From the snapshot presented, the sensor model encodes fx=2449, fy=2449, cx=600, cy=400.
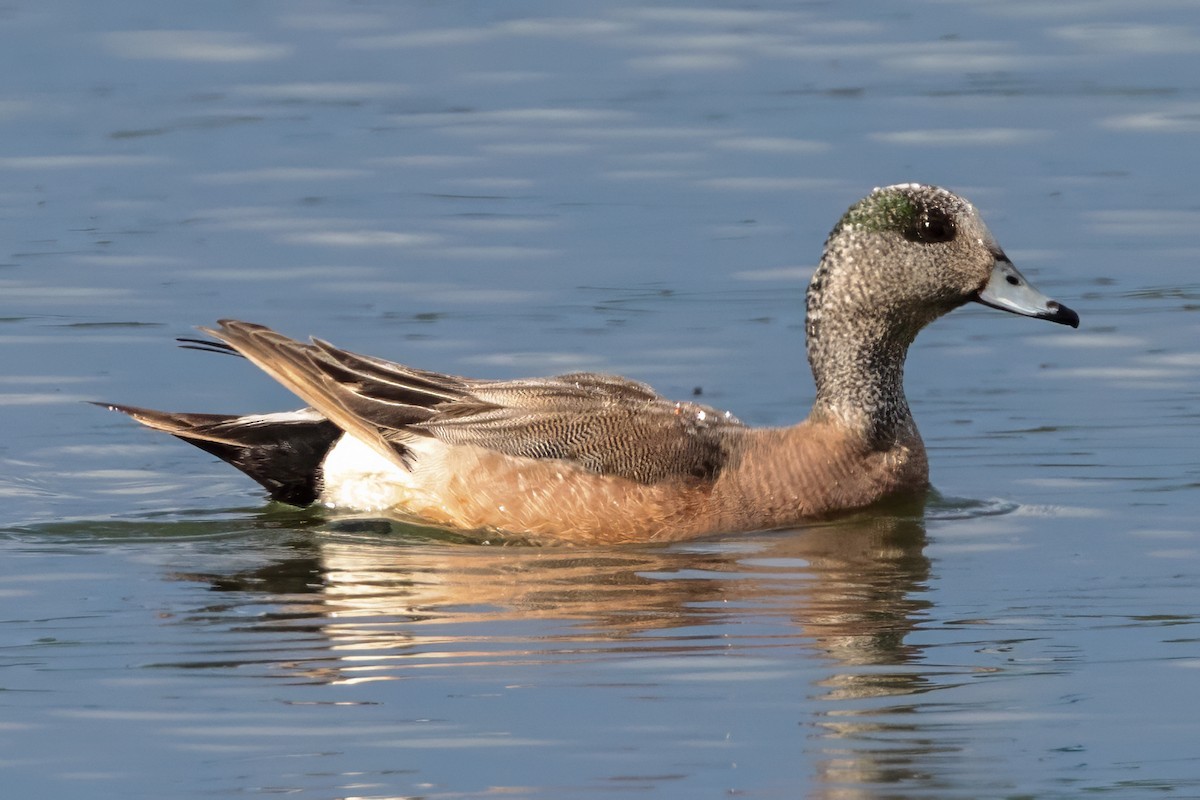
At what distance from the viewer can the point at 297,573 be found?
8148 mm

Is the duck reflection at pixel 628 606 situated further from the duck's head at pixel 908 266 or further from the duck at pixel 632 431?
the duck's head at pixel 908 266

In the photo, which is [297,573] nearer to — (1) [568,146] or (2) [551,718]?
(2) [551,718]

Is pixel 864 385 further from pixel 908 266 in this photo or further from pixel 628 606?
pixel 628 606

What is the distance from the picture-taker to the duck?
28.3 feet

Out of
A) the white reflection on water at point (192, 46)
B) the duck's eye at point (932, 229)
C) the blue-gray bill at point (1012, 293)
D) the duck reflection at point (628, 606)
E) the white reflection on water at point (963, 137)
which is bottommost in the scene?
the duck reflection at point (628, 606)

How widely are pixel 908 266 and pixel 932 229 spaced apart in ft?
0.54

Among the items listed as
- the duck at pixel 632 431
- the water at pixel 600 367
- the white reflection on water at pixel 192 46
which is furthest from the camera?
the white reflection on water at pixel 192 46

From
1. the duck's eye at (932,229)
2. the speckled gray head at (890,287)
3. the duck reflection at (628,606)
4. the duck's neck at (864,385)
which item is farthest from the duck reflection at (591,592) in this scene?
the duck's eye at (932,229)

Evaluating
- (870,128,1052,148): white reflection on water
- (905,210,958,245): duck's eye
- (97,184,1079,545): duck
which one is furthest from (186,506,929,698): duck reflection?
(870,128,1052,148): white reflection on water

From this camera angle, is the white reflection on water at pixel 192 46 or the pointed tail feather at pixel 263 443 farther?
the white reflection on water at pixel 192 46

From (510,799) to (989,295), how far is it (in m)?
3.83

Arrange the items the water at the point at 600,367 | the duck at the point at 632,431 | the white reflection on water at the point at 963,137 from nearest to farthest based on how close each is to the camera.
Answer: the water at the point at 600,367 < the duck at the point at 632,431 < the white reflection on water at the point at 963,137

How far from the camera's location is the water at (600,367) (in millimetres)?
6230

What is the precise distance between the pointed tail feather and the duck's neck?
185 cm
